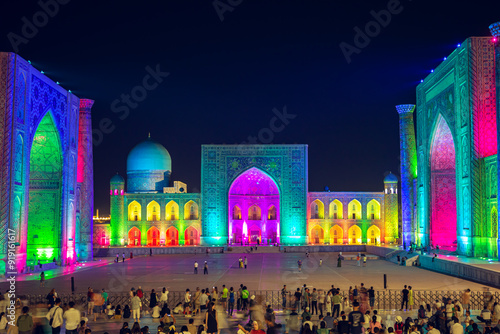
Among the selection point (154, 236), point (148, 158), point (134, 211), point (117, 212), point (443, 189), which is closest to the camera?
point (443, 189)

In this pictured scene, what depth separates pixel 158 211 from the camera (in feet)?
153

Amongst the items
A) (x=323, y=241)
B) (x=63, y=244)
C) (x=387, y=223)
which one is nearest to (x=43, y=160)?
(x=63, y=244)

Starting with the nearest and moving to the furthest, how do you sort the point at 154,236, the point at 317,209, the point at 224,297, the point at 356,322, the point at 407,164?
the point at 356,322, the point at 224,297, the point at 407,164, the point at 154,236, the point at 317,209

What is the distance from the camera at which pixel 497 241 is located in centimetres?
2372

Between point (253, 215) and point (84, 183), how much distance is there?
18.6m

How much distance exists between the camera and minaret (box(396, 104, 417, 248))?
3781cm

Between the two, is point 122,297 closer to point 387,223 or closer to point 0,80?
point 0,80

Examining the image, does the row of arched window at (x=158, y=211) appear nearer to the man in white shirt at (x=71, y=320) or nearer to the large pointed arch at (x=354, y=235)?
the large pointed arch at (x=354, y=235)

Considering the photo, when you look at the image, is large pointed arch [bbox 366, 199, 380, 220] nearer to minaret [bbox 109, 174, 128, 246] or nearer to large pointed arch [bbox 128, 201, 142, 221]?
large pointed arch [bbox 128, 201, 142, 221]

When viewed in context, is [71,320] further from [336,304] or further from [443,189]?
[443,189]

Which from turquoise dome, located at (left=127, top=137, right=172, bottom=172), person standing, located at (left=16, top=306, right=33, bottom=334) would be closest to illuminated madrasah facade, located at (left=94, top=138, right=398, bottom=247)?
turquoise dome, located at (left=127, top=137, right=172, bottom=172)

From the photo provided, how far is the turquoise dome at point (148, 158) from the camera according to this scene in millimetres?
51062

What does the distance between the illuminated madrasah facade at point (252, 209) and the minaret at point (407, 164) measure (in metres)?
8.59

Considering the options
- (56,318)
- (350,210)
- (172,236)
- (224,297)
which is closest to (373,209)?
(350,210)
